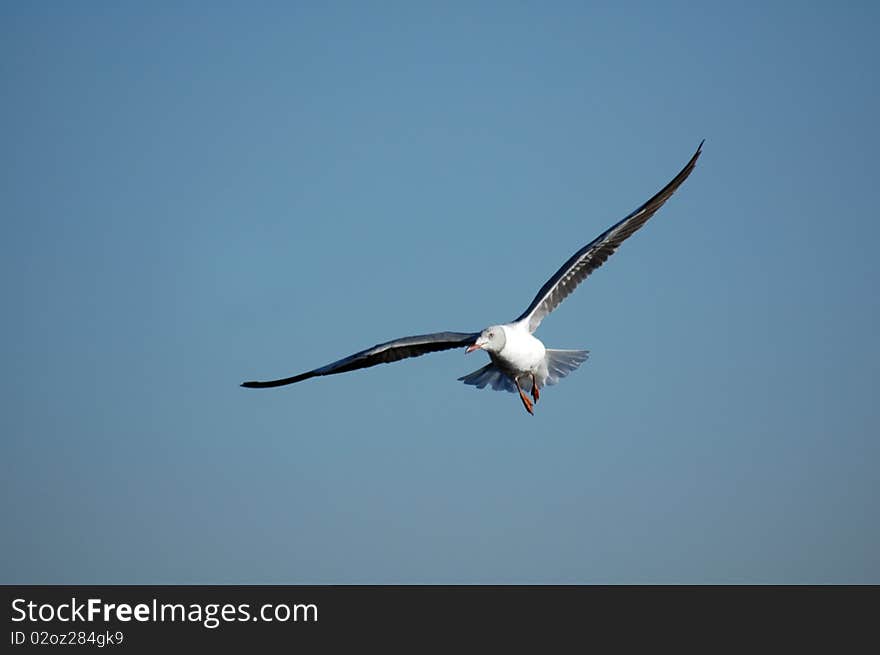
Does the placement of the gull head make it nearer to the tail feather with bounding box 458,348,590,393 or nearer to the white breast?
the white breast

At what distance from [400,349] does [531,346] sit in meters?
1.36

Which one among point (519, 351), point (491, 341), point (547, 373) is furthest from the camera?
point (547, 373)

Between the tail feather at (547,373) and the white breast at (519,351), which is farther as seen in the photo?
the tail feather at (547,373)

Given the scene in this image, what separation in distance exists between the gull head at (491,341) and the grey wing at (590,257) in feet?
2.02

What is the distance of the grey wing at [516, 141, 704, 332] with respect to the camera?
75.5ft

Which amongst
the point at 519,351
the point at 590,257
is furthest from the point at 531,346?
the point at 590,257

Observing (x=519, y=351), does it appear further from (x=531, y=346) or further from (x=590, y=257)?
(x=590, y=257)

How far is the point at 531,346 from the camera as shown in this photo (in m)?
22.7

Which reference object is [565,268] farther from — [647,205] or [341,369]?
[341,369]

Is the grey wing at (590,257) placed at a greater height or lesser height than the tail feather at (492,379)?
greater

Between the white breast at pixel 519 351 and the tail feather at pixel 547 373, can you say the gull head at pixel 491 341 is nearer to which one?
the white breast at pixel 519 351

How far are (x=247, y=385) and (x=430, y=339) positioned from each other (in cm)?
243

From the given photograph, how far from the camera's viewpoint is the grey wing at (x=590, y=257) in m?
23.0

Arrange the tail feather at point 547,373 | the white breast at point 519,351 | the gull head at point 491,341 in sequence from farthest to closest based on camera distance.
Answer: the tail feather at point 547,373 → the white breast at point 519,351 → the gull head at point 491,341
